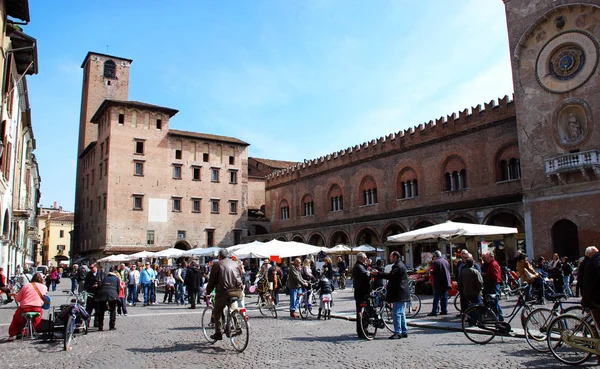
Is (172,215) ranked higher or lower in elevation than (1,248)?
higher

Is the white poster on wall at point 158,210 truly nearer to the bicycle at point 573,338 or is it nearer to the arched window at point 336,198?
the arched window at point 336,198

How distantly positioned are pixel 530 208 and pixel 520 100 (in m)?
5.19

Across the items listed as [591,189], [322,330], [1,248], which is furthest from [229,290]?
[591,189]

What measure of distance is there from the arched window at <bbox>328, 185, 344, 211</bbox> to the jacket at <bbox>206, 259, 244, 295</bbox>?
1153 inches

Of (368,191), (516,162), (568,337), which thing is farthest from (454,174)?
(568,337)

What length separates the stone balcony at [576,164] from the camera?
20102 millimetres

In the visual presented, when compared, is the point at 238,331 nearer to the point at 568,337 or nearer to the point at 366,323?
the point at 366,323

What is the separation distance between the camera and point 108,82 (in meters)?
50.3

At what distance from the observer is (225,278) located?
7.91m

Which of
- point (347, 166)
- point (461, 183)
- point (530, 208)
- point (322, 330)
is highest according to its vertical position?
point (347, 166)

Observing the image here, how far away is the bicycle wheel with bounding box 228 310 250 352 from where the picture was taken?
753cm

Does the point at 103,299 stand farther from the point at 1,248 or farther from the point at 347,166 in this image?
the point at 347,166

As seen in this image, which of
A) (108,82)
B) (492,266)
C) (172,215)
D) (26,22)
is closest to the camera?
(492,266)

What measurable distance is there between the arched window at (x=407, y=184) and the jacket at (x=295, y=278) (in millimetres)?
19828
